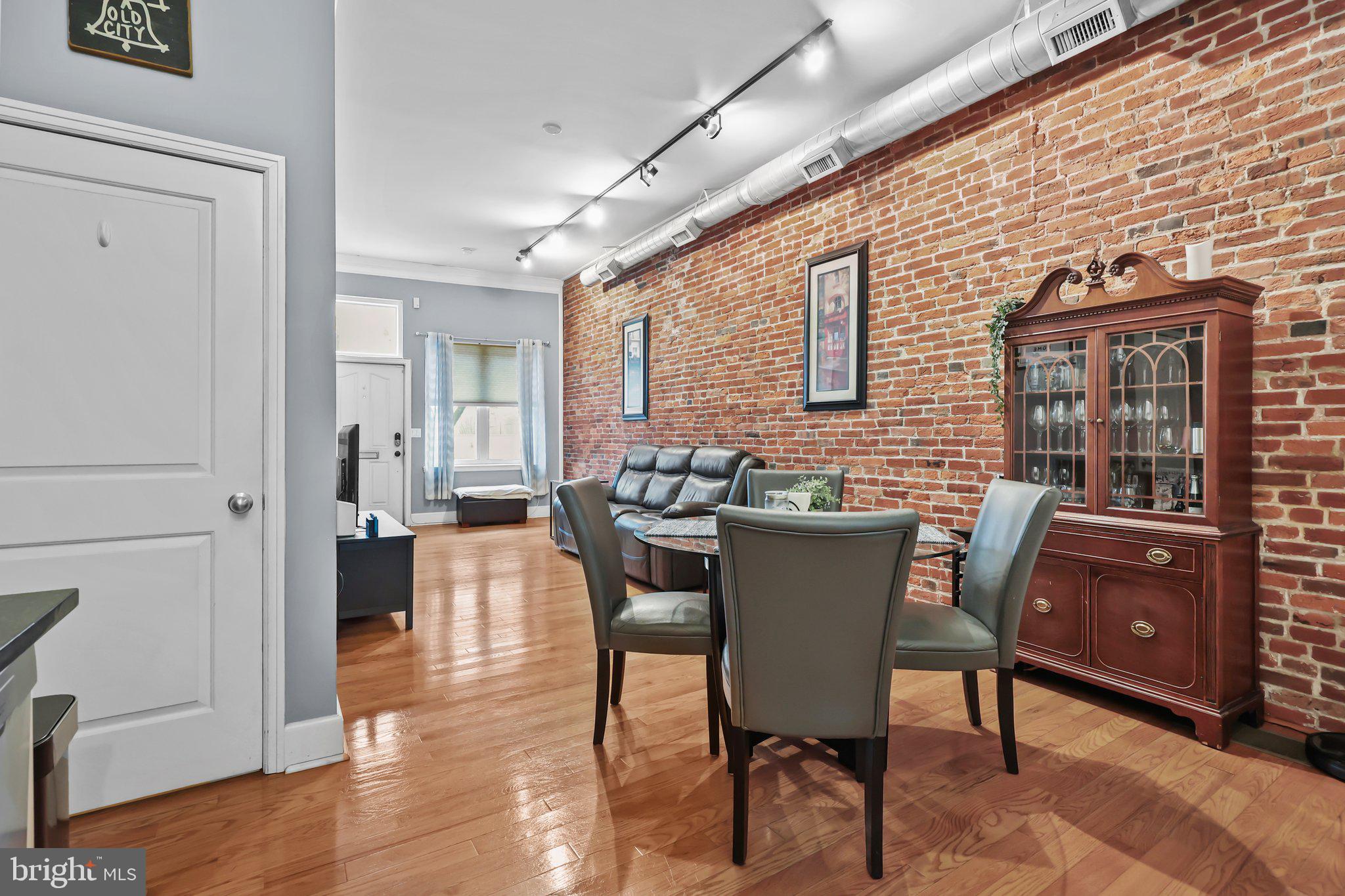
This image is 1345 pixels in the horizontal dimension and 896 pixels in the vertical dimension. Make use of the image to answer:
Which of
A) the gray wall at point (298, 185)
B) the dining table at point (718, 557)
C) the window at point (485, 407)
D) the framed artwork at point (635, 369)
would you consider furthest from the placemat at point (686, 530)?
the window at point (485, 407)

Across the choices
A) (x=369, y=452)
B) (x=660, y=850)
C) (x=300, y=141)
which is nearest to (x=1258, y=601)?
(x=660, y=850)

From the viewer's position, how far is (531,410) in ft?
25.9

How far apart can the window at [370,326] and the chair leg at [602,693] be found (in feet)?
19.7

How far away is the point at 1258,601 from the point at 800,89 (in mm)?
3145

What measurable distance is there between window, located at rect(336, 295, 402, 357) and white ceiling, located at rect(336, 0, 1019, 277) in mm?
1950

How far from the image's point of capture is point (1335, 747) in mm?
2078

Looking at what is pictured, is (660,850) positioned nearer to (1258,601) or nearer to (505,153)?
(1258,601)

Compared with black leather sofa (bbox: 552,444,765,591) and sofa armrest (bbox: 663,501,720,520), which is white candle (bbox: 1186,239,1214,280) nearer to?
black leather sofa (bbox: 552,444,765,591)

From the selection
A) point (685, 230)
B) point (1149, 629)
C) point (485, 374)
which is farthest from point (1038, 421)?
point (485, 374)

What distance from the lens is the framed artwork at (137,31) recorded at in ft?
6.05

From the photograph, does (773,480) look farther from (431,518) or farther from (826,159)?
(431,518)

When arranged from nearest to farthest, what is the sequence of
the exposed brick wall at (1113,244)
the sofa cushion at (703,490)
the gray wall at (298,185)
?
the gray wall at (298,185) < the exposed brick wall at (1113,244) < the sofa cushion at (703,490)

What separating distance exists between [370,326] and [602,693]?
20.7 ft

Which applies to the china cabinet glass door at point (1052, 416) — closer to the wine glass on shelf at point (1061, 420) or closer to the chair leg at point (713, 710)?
the wine glass on shelf at point (1061, 420)
